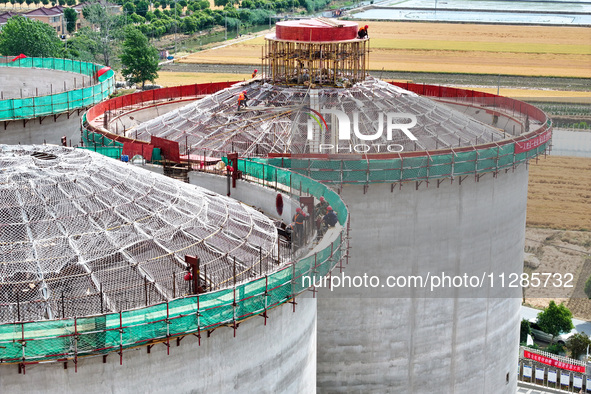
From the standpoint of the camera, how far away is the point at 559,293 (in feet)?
251

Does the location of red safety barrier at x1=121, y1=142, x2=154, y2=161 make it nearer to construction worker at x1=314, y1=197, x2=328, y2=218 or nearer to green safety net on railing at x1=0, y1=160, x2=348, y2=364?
construction worker at x1=314, y1=197, x2=328, y2=218

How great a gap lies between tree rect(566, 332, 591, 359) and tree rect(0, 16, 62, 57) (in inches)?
3712

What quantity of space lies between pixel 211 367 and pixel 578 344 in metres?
42.4

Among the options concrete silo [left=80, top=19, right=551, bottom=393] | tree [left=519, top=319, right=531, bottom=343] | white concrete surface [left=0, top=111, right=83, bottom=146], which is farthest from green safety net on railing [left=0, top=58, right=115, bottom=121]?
tree [left=519, top=319, right=531, bottom=343]

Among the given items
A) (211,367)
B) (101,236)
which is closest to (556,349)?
(211,367)

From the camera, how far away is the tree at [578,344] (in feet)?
207

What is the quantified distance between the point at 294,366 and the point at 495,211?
58.7ft

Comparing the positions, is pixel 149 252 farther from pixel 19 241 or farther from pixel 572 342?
pixel 572 342

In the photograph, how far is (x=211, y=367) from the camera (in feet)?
88.4

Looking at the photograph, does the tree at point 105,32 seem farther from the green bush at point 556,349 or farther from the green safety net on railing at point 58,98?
the green bush at point 556,349

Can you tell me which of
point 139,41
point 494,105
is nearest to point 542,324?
point 494,105

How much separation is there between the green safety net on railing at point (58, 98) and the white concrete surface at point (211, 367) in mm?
28092

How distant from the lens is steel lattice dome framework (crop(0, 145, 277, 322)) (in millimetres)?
26328

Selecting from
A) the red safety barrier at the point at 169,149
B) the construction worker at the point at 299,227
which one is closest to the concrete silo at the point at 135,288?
the construction worker at the point at 299,227
